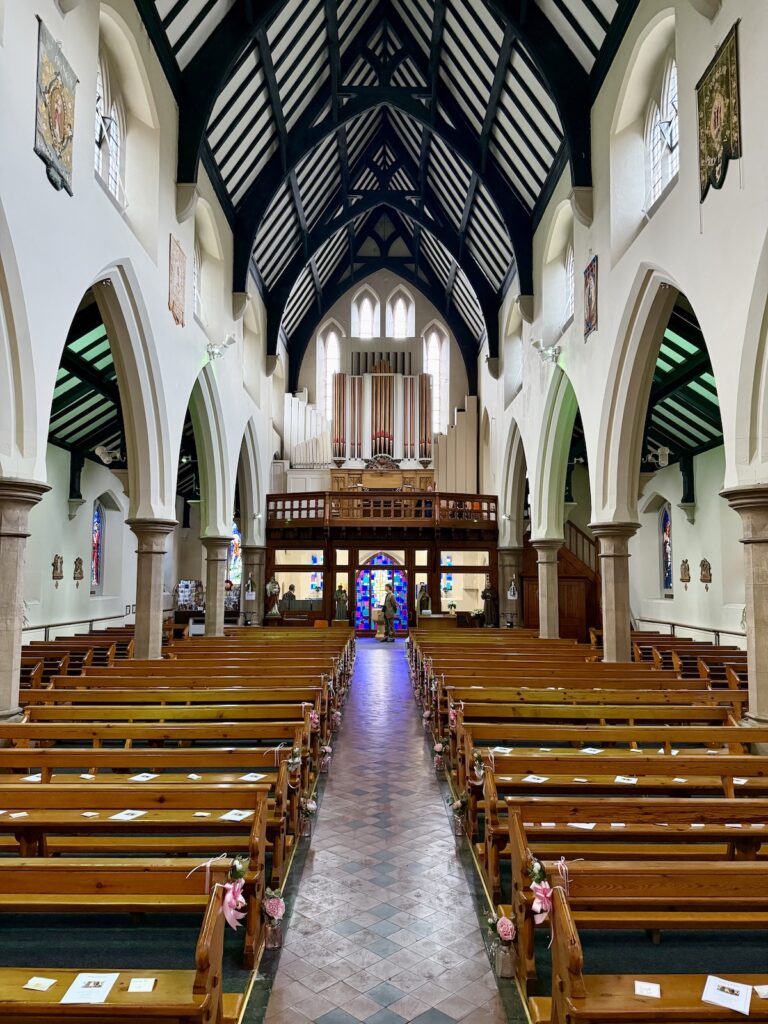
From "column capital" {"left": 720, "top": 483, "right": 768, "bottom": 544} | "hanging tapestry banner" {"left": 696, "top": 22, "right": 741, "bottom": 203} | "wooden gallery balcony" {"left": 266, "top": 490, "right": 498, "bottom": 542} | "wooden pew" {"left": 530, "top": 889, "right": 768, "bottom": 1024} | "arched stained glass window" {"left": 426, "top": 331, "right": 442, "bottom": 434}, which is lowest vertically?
"wooden pew" {"left": 530, "top": 889, "right": 768, "bottom": 1024}

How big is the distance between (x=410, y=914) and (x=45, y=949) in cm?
179

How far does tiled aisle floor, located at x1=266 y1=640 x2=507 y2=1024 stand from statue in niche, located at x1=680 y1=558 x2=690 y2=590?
1222 cm

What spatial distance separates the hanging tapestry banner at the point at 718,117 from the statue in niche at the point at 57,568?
544 inches

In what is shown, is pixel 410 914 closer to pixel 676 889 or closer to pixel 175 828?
pixel 175 828

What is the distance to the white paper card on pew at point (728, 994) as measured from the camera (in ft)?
7.38

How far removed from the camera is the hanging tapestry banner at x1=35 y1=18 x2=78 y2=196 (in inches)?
267

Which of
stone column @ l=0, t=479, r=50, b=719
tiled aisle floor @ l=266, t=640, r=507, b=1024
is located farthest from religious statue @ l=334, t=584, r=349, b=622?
stone column @ l=0, t=479, r=50, b=719

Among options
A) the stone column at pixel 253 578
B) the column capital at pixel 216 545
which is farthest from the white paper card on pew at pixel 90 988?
the stone column at pixel 253 578

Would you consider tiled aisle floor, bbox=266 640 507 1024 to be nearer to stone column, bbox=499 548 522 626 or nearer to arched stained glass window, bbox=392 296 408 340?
stone column, bbox=499 548 522 626

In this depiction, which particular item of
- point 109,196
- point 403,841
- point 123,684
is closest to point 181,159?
point 109,196

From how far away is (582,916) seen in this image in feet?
9.90

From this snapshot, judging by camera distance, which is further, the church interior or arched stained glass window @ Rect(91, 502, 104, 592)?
arched stained glass window @ Rect(91, 502, 104, 592)

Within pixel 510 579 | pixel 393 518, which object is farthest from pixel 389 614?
pixel 510 579

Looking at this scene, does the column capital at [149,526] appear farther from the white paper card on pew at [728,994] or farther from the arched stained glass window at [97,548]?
the white paper card on pew at [728,994]
